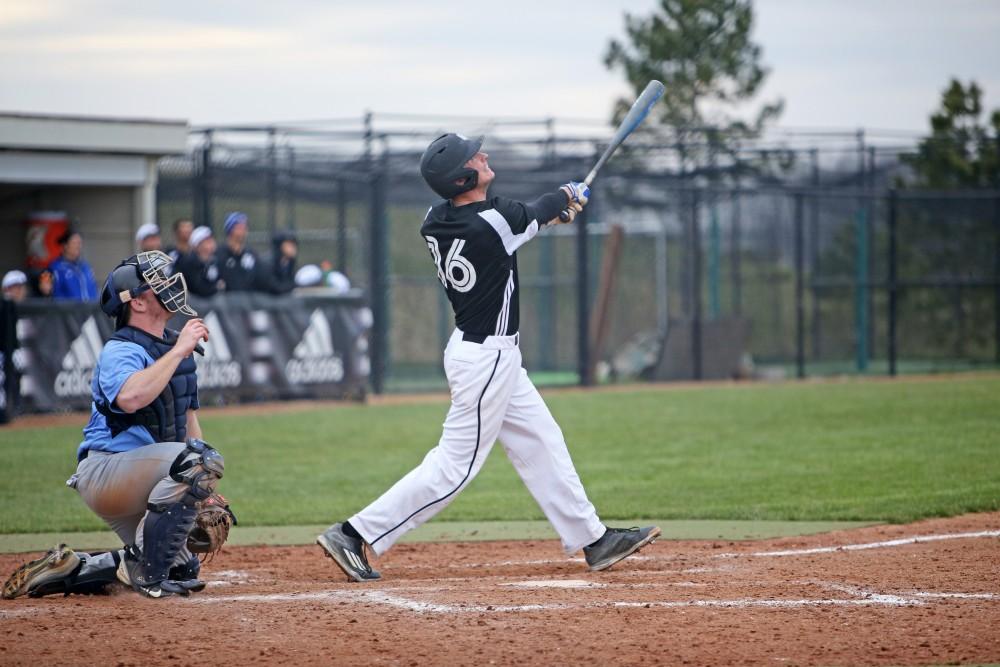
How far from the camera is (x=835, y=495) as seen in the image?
9.38 meters

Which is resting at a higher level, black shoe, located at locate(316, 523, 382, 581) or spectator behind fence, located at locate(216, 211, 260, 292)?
spectator behind fence, located at locate(216, 211, 260, 292)

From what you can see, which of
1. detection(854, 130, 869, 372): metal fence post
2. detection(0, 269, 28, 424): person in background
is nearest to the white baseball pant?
detection(0, 269, 28, 424): person in background

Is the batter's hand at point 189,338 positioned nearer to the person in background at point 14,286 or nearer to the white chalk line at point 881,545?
the white chalk line at point 881,545

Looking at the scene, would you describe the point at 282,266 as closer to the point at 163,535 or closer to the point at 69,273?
the point at 69,273

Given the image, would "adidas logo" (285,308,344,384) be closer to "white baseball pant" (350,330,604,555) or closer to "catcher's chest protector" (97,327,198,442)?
"white baseball pant" (350,330,604,555)

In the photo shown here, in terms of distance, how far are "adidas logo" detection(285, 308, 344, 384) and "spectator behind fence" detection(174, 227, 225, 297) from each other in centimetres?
152

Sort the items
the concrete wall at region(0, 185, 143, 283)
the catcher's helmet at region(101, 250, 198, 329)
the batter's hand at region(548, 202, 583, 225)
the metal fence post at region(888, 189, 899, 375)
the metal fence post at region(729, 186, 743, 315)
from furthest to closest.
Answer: the metal fence post at region(729, 186, 743, 315), the metal fence post at region(888, 189, 899, 375), the concrete wall at region(0, 185, 143, 283), the batter's hand at region(548, 202, 583, 225), the catcher's helmet at region(101, 250, 198, 329)

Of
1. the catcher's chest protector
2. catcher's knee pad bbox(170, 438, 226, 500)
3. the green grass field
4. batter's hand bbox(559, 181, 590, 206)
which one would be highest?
batter's hand bbox(559, 181, 590, 206)

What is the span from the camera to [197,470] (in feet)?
18.7

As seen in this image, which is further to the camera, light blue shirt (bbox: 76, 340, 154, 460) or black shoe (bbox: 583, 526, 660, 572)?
black shoe (bbox: 583, 526, 660, 572)

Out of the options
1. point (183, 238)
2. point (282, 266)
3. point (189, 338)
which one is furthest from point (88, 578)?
point (282, 266)

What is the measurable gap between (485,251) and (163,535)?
78.0 inches

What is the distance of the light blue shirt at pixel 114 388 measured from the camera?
224 inches

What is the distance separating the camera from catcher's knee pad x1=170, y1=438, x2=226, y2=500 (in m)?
5.69
